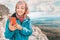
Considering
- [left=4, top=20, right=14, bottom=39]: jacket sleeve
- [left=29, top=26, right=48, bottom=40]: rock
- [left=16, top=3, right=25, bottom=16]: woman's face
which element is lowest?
[left=29, top=26, right=48, bottom=40]: rock

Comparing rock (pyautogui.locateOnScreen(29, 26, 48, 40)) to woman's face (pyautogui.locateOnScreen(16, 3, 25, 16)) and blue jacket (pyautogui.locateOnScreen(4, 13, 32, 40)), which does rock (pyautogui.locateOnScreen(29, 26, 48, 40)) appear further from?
woman's face (pyautogui.locateOnScreen(16, 3, 25, 16))

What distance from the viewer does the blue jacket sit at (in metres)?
1.58

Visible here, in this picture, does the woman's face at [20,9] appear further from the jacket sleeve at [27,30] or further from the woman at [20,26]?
the jacket sleeve at [27,30]

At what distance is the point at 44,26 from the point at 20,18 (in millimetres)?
252

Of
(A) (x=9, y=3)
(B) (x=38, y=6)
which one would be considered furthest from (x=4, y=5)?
(B) (x=38, y=6)

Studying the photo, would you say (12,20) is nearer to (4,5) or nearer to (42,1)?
(4,5)

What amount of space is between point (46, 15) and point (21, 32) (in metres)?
0.29

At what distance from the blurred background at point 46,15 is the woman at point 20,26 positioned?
11cm

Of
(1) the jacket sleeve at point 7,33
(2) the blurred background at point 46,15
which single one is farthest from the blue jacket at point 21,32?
(2) the blurred background at point 46,15

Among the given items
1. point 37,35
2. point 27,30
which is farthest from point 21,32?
point 37,35

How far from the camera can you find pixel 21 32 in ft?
5.22

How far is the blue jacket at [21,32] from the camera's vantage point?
1579mm

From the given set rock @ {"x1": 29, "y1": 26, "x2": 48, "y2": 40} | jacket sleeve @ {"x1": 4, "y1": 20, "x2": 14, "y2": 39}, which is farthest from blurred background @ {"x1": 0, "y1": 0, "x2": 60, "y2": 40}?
jacket sleeve @ {"x1": 4, "y1": 20, "x2": 14, "y2": 39}

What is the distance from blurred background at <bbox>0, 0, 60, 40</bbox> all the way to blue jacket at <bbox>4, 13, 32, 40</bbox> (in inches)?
4.8
